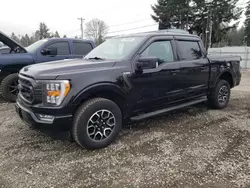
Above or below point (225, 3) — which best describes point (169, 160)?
below

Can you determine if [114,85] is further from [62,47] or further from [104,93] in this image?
[62,47]

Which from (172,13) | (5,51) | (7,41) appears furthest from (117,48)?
(172,13)

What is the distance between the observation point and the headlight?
311 centimetres

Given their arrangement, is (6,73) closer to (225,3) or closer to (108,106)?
(108,106)

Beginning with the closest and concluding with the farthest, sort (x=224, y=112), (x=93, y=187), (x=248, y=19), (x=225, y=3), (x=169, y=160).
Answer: (x=93, y=187) < (x=169, y=160) < (x=224, y=112) < (x=225, y=3) < (x=248, y=19)

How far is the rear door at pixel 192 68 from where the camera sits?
461cm

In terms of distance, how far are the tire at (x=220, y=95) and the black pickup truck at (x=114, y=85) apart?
46 cm

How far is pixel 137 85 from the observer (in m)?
3.81

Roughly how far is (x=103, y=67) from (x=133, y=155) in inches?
54.8

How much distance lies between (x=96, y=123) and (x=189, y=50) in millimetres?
2666

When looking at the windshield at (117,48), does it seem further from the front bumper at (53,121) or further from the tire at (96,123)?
the front bumper at (53,121)

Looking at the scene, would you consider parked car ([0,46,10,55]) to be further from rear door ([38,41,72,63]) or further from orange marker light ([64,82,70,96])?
orange marker light ([64,82,70,96])

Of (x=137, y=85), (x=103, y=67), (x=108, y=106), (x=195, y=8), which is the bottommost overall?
(x=108, y=106)

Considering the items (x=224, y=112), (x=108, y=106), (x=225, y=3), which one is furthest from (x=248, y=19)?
(x=108, y=106)
